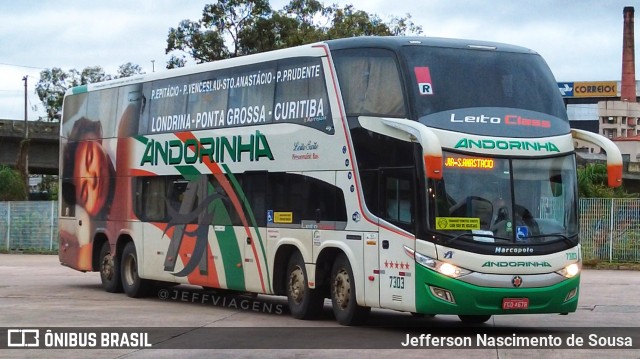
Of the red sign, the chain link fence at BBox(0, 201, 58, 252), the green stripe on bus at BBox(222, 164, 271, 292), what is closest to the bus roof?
the red sign

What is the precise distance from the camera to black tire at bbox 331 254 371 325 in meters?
16.9

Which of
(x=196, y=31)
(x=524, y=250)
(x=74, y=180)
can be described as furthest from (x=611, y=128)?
(x=524, y=250)

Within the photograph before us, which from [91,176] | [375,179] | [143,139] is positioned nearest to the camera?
[375,179]

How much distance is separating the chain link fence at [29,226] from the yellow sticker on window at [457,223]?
3211 centimetres

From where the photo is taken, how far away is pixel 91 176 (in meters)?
25.2

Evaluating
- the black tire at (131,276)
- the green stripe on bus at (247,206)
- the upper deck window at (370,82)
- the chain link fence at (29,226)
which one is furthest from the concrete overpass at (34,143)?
the upper deck window at (370,82)

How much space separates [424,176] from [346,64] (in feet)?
8.79

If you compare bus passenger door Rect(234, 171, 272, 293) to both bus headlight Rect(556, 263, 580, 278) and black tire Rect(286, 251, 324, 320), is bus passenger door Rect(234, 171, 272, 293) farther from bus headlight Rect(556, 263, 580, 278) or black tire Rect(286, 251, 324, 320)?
bus headlight Rect(556, 263, 580, 278)

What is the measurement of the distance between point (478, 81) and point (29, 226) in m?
33.3

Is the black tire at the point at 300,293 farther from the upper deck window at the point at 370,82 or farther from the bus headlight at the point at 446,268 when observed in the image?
the bus headlight at the point at 446,268

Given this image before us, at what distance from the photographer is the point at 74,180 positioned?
2608 cm

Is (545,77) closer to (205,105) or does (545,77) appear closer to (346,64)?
(346,64)

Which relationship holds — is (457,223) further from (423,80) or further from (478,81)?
(478,81)

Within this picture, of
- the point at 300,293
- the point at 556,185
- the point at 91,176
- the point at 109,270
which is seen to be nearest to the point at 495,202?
the point at 556,185
